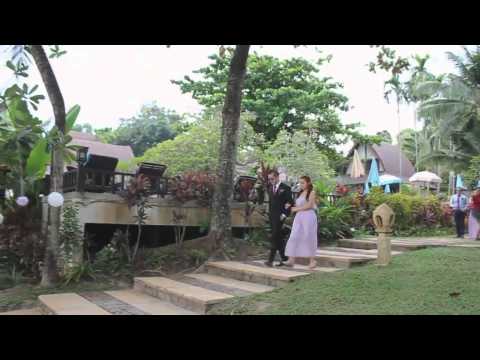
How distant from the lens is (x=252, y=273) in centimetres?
686

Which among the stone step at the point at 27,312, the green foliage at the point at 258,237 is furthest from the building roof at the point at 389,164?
the stone step at the point at 27,312

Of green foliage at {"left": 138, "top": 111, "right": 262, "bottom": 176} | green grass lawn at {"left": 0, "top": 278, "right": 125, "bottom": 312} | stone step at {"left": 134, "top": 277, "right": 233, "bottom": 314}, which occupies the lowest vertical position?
green grass lawn at {"left": 0, "top": 278, "right": 125, "bottom": 312}

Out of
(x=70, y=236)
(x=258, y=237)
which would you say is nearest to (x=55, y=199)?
(x=70, y=236)

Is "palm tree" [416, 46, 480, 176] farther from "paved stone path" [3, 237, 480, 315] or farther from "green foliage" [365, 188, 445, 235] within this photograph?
"paved stone path" [3, 237, 480, 315]

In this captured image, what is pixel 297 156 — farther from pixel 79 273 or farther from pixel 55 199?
pixel 55 199

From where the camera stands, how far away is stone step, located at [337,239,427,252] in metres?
8.66

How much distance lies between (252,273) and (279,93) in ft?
56.5

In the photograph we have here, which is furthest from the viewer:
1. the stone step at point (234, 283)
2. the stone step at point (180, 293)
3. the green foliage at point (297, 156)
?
the green foliage at point (297, 156)

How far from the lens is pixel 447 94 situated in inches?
1004

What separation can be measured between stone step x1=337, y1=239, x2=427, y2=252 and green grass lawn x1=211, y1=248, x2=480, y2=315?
6.17 ft

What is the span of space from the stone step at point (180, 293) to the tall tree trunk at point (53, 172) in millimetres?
1375

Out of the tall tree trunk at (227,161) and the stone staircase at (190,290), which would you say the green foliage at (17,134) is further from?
the tall tree trunk at (227,161)

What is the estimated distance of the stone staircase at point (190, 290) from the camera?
18.7ft

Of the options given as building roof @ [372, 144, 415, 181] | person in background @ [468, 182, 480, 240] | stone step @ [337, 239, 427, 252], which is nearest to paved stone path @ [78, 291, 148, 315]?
stone step @ [337, 239, 427, 252]
